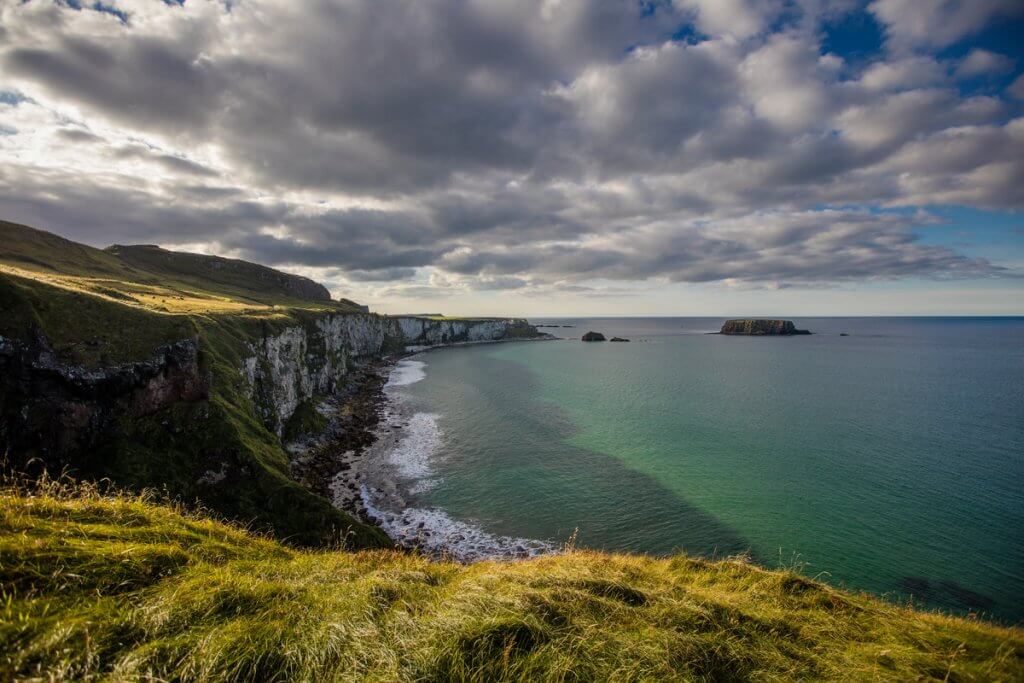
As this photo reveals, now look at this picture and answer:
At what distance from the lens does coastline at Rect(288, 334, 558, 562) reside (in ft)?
90.4

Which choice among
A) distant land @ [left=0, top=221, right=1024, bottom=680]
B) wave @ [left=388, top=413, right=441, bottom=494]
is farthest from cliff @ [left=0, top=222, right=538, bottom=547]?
wave @ [left=388, top=413, right=441, bottom=494]

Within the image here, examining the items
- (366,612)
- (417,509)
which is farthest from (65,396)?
(366,612)

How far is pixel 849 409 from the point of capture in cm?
6041

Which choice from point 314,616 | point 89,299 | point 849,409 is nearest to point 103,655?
point 314,616

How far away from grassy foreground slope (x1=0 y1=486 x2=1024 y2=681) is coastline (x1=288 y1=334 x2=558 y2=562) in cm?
606

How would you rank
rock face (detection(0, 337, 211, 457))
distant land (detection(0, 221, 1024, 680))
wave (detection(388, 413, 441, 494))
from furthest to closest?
wave (detection(388, 413, 441, 494)) < rock face (detection(0, 337, 211, 457)) < distant land (detection(0, 221, 1024, 680))

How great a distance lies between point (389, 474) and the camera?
38938mm

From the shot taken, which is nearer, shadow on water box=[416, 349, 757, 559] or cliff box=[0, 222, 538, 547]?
cliff box=[0, 222, 538, 547]

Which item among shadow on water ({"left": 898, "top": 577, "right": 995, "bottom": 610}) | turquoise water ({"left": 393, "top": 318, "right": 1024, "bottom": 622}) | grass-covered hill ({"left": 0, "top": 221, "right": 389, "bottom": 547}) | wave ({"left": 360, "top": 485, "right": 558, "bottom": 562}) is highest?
grass-covered hill ({"left": 0, "top": 221, "right": 389, "bottom": 547})

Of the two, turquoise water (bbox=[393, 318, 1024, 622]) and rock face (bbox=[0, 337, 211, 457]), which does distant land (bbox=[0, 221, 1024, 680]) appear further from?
turquoise water (bbox=[393, 318, 1024, 622])

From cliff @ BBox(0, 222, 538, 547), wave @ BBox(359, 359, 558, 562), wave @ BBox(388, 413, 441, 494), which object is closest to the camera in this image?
cliff @ BBox(0, 222, 538, 547)

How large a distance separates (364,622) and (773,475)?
4248cm

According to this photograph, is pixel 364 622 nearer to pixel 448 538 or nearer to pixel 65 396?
pixel 448 538

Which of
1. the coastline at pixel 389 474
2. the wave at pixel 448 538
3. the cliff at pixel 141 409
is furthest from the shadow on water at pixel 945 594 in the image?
the cliff at pixel 141 409
